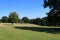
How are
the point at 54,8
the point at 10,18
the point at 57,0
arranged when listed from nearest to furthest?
1. the point at 57,0
2. the point at 54,8
3. the point at 10,18

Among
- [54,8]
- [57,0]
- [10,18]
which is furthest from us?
[10,18]

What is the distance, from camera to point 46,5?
4241 cm

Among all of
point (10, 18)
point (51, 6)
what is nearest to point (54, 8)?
point (51, 6)

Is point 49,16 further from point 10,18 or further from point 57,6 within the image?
point 10,18

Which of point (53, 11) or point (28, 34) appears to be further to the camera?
point (53, 11)

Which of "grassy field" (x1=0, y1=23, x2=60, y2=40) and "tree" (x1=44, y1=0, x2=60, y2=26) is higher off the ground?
"tree" (x1=44, y1=0, x2=60, y2=26)

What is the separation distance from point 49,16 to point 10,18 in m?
59.4

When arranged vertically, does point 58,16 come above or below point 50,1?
below

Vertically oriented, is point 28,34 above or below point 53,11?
below

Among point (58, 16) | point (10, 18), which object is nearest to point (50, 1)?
point (58, 16)

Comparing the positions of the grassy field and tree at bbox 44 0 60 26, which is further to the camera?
tree at bbox 44 0 60 26

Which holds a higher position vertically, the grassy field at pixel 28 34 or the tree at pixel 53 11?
the tree at pixel 53 11

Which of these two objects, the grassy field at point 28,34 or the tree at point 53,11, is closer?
the grassy field at point 28,34

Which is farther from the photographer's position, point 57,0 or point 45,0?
point 45,0
